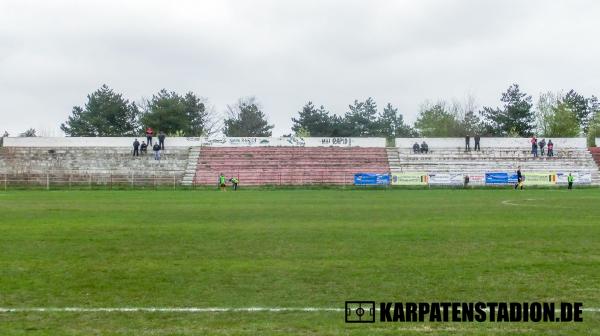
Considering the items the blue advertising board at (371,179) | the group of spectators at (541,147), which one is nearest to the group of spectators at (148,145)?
the blue advertising board at (371,179)

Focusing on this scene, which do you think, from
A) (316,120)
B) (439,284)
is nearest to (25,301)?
(439,284)

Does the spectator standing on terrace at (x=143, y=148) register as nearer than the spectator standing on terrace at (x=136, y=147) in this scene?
No

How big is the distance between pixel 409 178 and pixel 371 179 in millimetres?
3128

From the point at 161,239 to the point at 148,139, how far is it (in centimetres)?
4832

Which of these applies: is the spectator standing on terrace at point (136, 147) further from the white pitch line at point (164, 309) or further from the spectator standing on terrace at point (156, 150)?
the white pitch line at point (164, 309)

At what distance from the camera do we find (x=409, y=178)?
5188 centimetres

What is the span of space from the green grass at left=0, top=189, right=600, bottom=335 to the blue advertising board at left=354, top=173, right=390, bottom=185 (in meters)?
32.3

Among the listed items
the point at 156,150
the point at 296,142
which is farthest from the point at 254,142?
the point at 156,150

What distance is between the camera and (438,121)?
109 m

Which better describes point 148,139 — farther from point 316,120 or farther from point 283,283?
point 283,283

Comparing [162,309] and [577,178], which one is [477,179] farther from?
[162,309]

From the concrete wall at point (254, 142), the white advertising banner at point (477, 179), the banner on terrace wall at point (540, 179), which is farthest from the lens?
the concrete wall at point (254, 142)

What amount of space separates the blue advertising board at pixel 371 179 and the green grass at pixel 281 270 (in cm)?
3234

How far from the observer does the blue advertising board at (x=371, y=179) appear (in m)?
52.0
